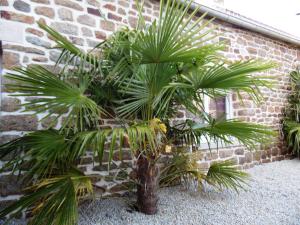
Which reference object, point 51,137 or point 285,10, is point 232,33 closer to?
point 285,10

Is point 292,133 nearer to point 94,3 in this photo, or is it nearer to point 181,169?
point 181,169

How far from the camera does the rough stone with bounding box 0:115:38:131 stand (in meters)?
2.80

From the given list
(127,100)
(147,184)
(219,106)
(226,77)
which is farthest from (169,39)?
(219,106)

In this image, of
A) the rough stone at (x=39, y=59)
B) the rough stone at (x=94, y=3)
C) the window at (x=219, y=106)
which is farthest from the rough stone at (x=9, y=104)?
the window at (x=219, y=106)

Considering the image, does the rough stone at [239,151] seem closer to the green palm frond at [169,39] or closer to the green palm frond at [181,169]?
the green palm frond at [181,169]

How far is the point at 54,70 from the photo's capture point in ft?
10.4

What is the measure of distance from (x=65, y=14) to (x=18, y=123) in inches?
61.8

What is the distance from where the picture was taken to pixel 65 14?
3.31m

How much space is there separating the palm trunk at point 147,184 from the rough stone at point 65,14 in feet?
7.00

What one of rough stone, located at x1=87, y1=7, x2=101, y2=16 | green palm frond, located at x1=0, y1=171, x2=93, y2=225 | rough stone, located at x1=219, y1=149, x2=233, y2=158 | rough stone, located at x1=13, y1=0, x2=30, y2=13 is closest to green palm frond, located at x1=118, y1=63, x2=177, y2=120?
green palm frond, located at x1=0, y1=171, x2=93, y2=225

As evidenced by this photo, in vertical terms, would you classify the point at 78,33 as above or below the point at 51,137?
above

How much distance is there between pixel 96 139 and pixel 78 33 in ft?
6.56

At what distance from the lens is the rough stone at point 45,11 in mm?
3106

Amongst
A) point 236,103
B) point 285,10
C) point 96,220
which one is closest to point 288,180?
point 236,103
